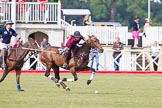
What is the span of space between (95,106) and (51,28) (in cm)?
2944

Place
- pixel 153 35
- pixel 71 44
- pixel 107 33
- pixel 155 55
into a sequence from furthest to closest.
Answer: pixel 107 33 → pixel 153 35 → pixel 155 55 → pixel 71 44

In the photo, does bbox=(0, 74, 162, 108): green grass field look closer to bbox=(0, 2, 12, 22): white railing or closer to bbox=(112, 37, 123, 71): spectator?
bbox=(112, 37, 123, 71): spectator

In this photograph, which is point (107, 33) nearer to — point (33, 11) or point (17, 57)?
point (33, 11)

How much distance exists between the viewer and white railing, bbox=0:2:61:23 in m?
48.5

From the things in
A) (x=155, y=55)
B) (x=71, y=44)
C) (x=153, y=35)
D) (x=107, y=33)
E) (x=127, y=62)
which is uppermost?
(x=107, y=33)

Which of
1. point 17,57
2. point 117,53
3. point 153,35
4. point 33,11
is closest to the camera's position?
point 17,57

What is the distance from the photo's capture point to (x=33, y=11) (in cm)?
4859

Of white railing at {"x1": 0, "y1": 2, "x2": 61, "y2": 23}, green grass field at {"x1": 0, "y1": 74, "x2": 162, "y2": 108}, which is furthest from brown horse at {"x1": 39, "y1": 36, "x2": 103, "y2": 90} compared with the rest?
white railing at {"x1": 0, "y1": 2, "x2": 61, "y2": 23}

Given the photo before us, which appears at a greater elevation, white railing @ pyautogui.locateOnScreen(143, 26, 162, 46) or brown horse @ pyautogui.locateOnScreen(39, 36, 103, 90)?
white railing @ pyautogui.locateOnScreen(143, 26, 162, 46)

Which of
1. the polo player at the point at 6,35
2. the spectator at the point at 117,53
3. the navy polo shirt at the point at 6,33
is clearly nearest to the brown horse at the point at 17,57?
the polo player at the point at 6,35

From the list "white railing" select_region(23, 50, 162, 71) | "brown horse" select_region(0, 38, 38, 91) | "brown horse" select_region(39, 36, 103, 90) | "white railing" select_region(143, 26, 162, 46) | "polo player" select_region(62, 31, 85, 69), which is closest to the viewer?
"polo player" select_region(62, 31, 85, 69)

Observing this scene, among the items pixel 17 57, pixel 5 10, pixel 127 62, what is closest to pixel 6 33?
pixel 17 57

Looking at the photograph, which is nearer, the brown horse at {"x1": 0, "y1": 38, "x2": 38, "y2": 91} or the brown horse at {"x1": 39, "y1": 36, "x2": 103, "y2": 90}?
the brown horse at {"x1": 39, "y1": 36, "x2": 103, "y2": 90}

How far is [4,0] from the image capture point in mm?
48875
